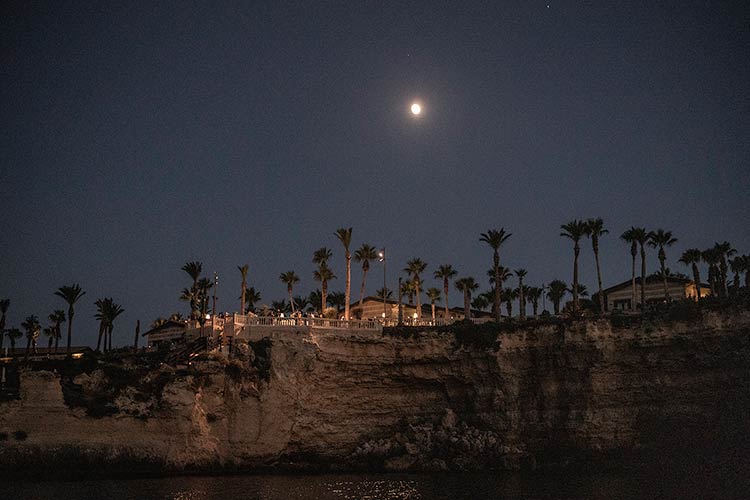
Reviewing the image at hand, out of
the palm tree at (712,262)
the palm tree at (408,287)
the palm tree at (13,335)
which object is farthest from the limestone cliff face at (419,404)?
the palm tree at (13,335)

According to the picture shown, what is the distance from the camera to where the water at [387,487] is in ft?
117

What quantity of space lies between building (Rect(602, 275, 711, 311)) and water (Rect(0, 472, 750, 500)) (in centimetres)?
3484

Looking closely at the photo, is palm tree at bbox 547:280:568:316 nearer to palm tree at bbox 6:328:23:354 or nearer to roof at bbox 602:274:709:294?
roof at bbox 602:274:709:294

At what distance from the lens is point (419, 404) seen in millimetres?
50562

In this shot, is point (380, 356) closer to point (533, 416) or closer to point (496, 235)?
point (533, 416)

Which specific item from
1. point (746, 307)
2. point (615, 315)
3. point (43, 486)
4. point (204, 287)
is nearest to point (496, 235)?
point (615, 315)

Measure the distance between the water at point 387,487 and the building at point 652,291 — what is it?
34.8 meters

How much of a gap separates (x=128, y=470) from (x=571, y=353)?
108 ft

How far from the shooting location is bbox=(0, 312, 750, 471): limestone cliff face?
43.0 meters

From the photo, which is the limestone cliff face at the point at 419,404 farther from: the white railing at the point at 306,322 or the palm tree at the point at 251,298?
the palm tree at the point at 251,298

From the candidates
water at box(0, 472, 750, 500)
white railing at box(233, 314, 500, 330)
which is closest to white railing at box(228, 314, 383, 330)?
white railing at box(233, 314, 500, 330)

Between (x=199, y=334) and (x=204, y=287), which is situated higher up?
(x=204, y=287)

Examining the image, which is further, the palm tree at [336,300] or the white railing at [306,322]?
the palm tree at [336,300]

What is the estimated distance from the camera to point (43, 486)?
125 feet
